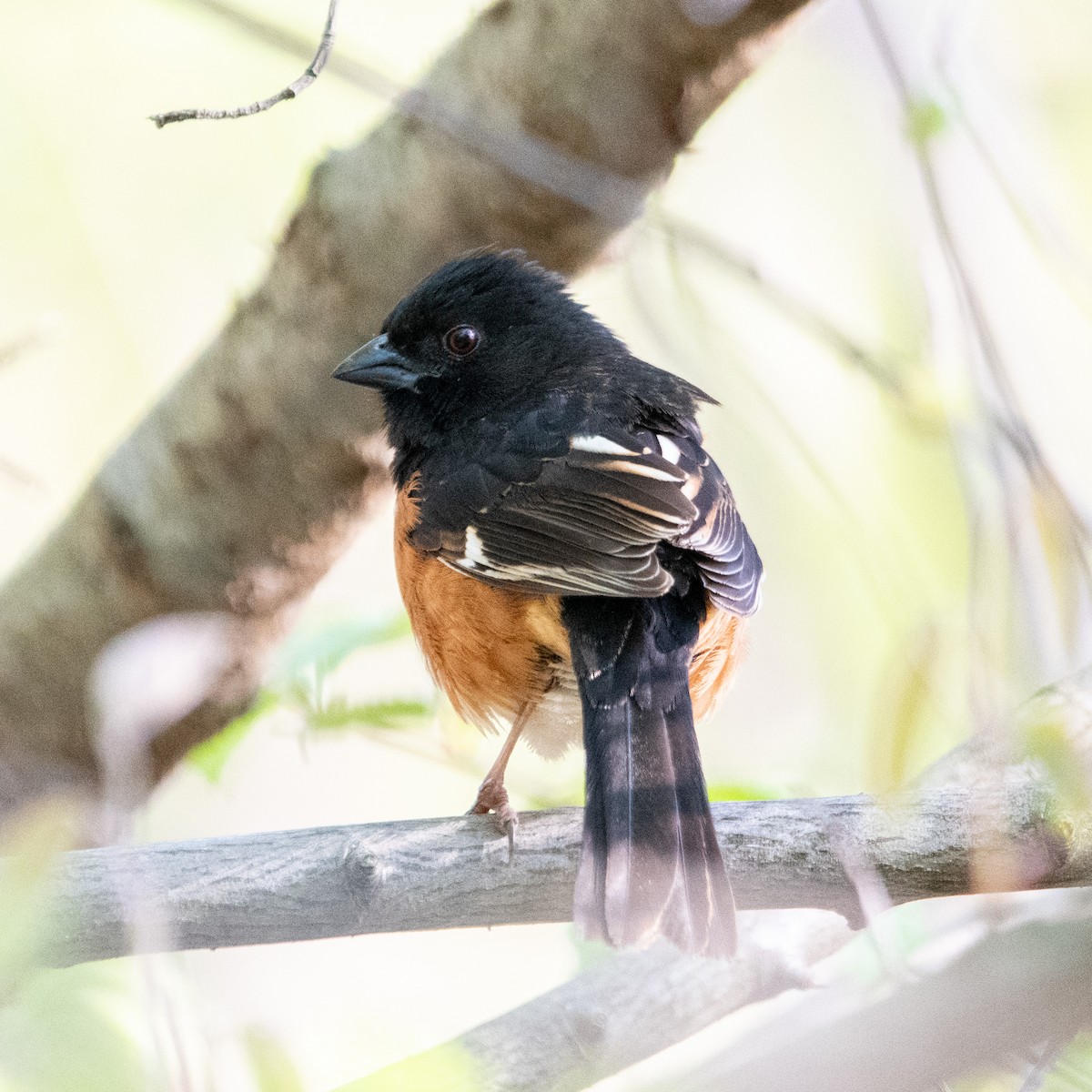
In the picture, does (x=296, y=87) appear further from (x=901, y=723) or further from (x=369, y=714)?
(x=901, y=723)

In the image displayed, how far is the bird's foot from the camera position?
2129mm

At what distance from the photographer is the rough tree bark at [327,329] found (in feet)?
8.36

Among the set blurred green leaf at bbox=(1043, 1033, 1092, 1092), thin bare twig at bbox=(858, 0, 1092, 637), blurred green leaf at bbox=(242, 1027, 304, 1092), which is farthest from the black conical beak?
blurred green leaf at bbox=(1043, 1033, 1092, 1092)

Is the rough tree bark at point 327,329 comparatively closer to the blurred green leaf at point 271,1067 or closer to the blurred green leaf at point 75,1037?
the blurred green leaf at point 75,1037

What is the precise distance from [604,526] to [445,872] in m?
0.64

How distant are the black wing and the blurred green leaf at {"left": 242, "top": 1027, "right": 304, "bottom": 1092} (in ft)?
3.20

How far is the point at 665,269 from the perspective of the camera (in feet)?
8.38

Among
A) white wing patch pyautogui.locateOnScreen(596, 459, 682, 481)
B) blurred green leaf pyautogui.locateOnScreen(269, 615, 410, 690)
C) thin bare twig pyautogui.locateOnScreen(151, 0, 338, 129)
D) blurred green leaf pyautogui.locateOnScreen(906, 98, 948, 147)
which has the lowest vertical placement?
blurred green leaf pyautogui.locateOnScreen(269, 615, 410, 690)

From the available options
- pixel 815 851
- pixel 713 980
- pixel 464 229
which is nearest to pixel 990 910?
pixel 815 851

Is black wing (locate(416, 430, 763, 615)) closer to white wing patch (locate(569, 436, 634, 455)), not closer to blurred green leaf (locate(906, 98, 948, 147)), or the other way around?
white wing patch (locate(569, 436, 634, 455))

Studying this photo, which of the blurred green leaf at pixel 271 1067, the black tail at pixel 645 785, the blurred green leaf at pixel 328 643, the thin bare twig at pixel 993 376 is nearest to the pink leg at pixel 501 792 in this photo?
the black tail at pixel 645 785

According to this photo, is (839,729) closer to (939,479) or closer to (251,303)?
(939,479)

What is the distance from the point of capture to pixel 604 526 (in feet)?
7.50

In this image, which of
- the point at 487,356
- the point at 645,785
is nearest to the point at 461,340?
the point at 487,356
